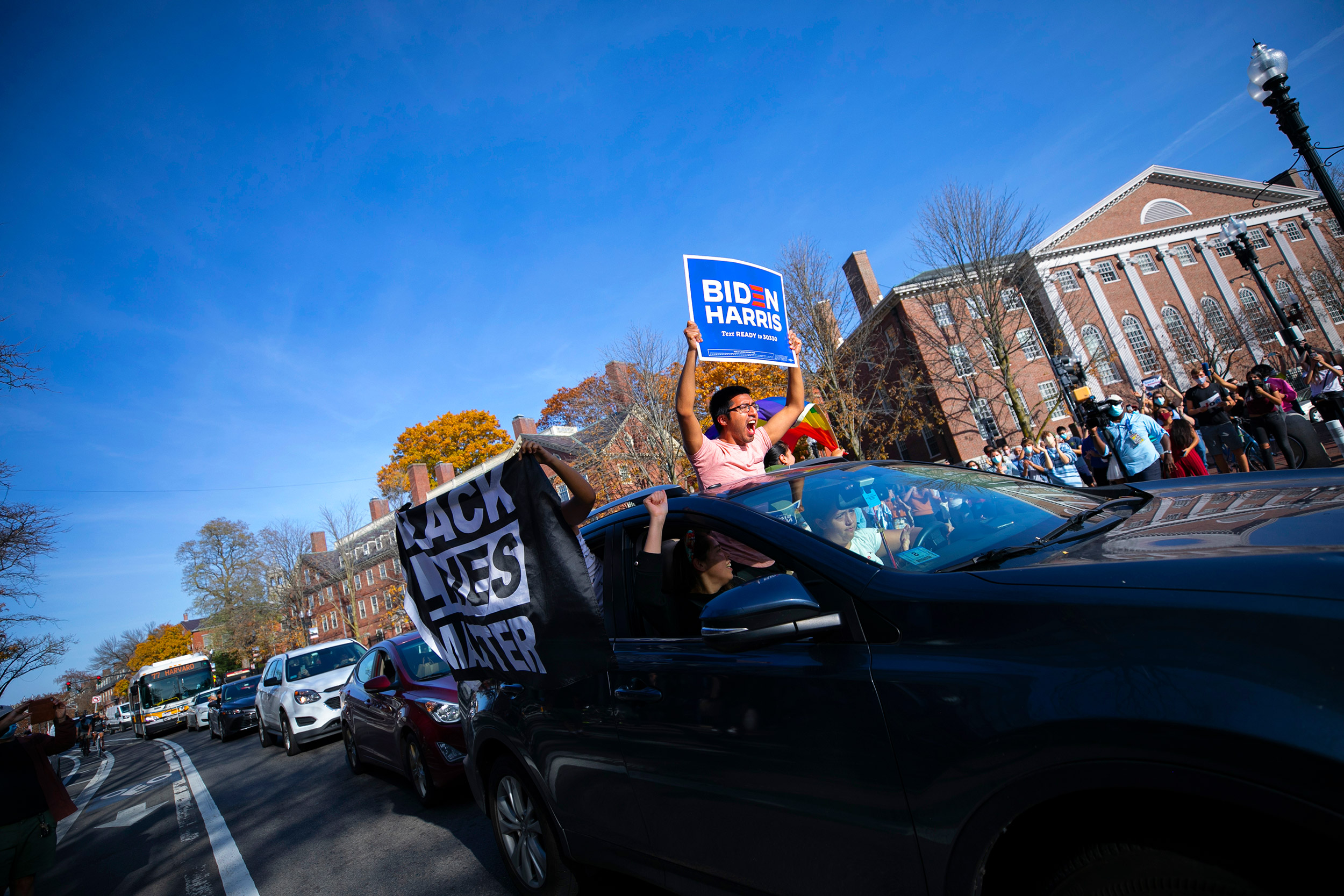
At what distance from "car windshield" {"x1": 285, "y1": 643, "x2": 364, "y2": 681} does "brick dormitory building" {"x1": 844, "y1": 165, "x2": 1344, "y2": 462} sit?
2298 centimetres

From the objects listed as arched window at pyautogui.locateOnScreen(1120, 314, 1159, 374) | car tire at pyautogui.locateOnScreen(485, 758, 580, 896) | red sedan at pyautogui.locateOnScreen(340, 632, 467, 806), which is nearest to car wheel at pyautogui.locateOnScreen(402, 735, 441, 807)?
red sedan at pyautogui.locateOnScreen(340, 632, 467, 806)

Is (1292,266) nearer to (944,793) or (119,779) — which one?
(944,793)

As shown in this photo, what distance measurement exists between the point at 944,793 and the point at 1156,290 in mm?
45219

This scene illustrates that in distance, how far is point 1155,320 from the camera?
36.1m

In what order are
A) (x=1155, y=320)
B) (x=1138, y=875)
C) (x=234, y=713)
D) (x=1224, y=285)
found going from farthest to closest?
(x=1224, y=285) → (x=1155, y=320) → (x=234, y=713) → (x=1138, y=875)

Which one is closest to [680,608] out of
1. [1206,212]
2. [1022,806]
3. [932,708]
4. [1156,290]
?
[932,708]

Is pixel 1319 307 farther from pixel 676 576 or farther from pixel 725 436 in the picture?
pixel 676 576

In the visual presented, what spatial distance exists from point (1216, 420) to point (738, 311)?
8.74 meters

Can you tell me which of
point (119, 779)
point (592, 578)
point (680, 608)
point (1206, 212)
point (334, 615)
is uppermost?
point (1206, 212)

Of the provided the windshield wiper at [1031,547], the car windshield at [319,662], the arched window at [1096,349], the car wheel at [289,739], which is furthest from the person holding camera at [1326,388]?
the arched window at [1096,349]

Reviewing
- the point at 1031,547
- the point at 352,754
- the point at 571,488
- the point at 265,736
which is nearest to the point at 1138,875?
the point at 1031,547

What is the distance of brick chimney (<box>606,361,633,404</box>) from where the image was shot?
21453 millimetres

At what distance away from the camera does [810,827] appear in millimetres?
1875

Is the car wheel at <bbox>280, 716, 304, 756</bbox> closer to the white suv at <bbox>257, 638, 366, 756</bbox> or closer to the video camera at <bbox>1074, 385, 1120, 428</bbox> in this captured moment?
the white suv at <bbox>257, 638, 366, 756</bbox>
